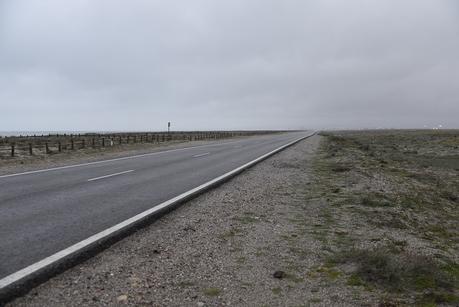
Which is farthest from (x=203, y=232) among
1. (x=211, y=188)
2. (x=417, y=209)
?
(x=417, y=209)

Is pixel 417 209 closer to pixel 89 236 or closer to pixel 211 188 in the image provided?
pixel 211 188

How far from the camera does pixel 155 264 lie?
4797 mm

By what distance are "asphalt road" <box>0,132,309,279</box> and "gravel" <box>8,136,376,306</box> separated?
2.42 feet

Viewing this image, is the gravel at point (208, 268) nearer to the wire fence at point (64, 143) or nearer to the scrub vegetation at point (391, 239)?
the scrub vegetation at point (391, 239)

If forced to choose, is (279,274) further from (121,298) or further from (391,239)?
(391,239)

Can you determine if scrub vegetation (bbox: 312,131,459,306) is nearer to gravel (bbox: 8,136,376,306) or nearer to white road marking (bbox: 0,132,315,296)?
gravel (bbox: 8,136,376,306)

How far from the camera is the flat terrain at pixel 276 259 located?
3984 mm

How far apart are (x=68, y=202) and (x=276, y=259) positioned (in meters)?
5.08

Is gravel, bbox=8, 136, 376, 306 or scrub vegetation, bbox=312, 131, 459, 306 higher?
gravel, bbox=8, 136, 376, 306

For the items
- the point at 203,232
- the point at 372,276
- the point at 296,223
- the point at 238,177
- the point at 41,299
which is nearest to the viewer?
the point at 41,299

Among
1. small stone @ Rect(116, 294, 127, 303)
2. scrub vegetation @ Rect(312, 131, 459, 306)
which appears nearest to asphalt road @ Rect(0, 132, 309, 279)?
small stone @ Rect(116, 294, 127, 303)

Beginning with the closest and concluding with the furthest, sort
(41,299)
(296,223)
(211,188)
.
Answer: (41,299) < (296,223) < (211,188)

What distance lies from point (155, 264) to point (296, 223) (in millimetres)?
3301

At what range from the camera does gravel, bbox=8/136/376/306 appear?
3.91 m
